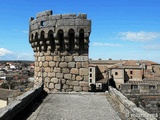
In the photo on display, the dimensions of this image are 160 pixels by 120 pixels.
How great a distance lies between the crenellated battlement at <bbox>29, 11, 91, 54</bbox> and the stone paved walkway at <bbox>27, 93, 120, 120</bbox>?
269 centimetres

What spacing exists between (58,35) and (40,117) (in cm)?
565

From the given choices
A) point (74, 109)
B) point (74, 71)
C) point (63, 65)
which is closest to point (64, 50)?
point (63, 65)

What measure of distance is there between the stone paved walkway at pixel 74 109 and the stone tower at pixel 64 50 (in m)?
1.42

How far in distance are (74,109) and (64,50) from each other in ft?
14.9

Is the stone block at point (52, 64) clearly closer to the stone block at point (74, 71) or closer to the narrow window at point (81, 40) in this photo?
the stone block at point (74, 71)

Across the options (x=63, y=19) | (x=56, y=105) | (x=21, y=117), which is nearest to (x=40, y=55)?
(x=63, y=19)

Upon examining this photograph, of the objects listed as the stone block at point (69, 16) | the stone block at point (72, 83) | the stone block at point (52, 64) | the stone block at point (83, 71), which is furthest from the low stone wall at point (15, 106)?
the stone block at point (69, 16)

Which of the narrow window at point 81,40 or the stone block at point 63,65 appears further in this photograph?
the stone block at point 63,65

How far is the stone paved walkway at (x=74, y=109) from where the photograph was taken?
7406 mm

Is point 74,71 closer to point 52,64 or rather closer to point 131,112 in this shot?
point 52,64

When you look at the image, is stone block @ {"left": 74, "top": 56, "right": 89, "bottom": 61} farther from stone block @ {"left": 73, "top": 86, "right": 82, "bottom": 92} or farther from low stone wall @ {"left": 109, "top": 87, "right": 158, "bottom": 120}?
low stone wall @ {"left": 109, "top": 87, "right": 158, "bottom": 120}

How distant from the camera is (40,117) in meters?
7.30

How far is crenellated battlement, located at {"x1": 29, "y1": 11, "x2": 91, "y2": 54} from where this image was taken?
11.9 metres

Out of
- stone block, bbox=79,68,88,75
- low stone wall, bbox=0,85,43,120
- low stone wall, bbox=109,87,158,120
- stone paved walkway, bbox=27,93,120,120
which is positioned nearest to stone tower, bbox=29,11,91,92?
stone block, bbox=79,68,88,75
